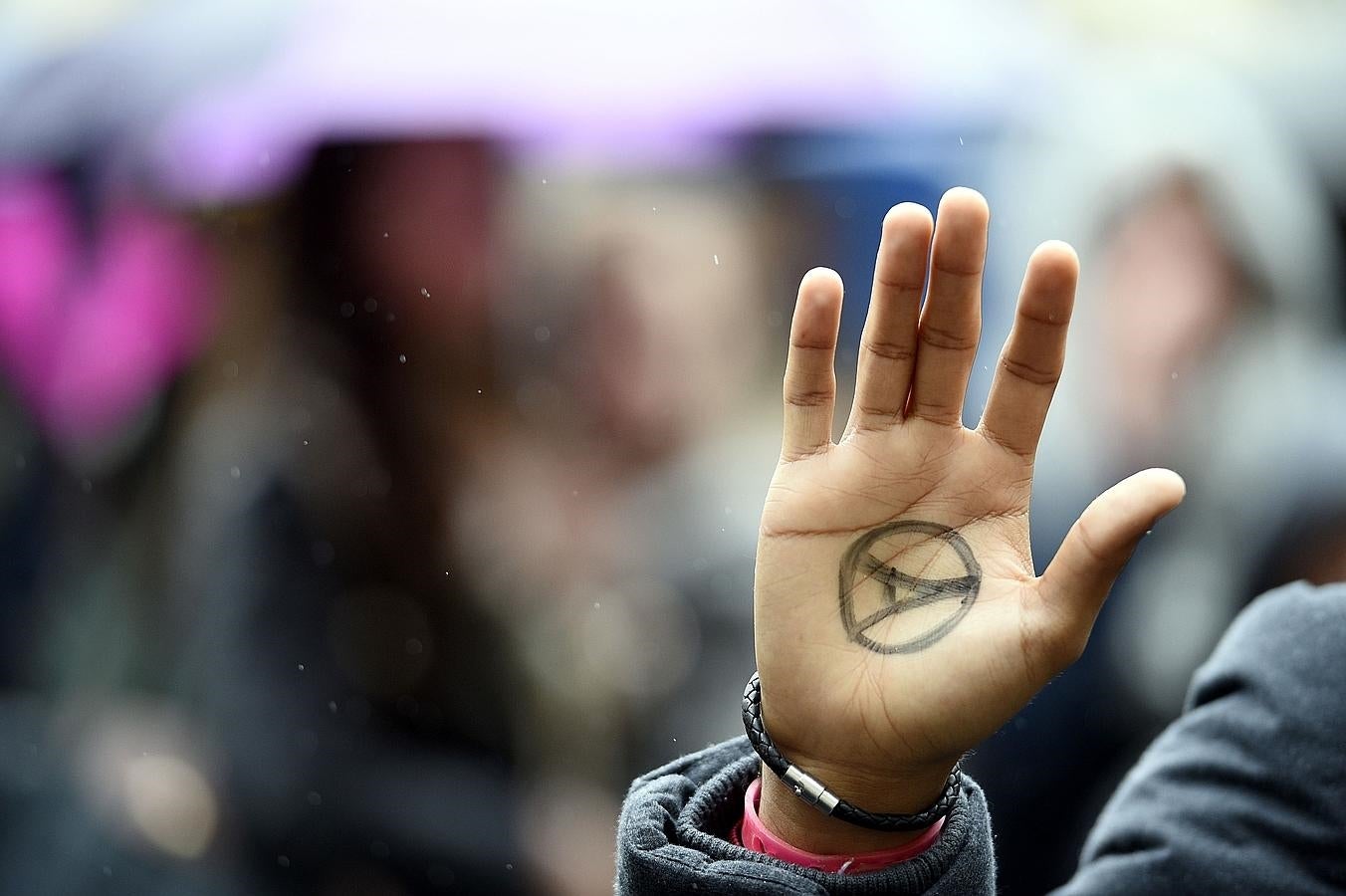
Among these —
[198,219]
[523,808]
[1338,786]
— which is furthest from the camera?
[198,219]

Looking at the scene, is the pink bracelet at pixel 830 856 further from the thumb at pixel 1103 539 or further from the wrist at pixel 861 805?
the thumb at pixel 1103 539

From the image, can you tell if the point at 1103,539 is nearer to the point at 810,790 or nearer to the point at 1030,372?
the point at 1030,372

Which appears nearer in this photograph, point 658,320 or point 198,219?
point 658,320

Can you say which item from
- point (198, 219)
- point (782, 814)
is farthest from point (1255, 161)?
point (198, 219)

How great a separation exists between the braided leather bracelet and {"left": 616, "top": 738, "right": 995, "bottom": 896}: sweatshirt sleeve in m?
0.02

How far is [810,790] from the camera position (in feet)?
3.85

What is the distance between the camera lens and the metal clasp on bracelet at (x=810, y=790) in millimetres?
1166

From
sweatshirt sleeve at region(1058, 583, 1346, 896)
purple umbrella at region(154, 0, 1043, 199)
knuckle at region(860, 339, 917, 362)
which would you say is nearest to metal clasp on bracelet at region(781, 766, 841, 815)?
sweatshirt sleeve at region(1058, 583, 1346, 896)

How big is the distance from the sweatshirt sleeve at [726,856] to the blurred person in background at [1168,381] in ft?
2.88

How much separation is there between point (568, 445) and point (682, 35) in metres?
0.95

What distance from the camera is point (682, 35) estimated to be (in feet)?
9.53

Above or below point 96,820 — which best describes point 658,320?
above

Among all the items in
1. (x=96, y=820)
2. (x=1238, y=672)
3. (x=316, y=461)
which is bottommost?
(x=96, y=820)

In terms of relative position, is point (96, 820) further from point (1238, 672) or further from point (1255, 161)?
point (1255, 161)
